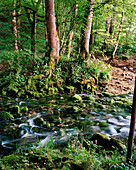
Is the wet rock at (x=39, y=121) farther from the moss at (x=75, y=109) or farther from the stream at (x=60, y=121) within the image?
the moss at (x=75, y=109)

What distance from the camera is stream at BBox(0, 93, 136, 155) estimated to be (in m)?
4.01

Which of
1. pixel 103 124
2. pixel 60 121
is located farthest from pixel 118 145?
pixel 60 121

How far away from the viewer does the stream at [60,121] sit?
158 inches

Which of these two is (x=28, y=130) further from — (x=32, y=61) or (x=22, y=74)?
(x=32, y=61)

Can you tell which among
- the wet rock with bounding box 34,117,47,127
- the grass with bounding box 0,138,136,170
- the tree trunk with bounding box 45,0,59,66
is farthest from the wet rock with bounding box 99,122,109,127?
the tree trunk with bounding box 45,0,59,66

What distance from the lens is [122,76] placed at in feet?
38.2

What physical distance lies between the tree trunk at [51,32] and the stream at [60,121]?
2589mm

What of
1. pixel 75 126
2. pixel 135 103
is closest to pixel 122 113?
pixel 75 126

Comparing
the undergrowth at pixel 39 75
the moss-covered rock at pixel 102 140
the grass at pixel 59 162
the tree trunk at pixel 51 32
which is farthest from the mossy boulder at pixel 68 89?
the grass at pixel 59 162

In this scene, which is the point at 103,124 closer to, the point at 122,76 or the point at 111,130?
the point at 111,130

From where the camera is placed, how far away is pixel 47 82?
26.7 ft

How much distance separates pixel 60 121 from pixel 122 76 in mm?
8424

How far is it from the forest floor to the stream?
222cm

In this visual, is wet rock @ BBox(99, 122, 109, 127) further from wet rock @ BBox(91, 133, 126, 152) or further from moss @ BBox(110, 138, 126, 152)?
moss @ BBox(110, 138, 126, 152)
